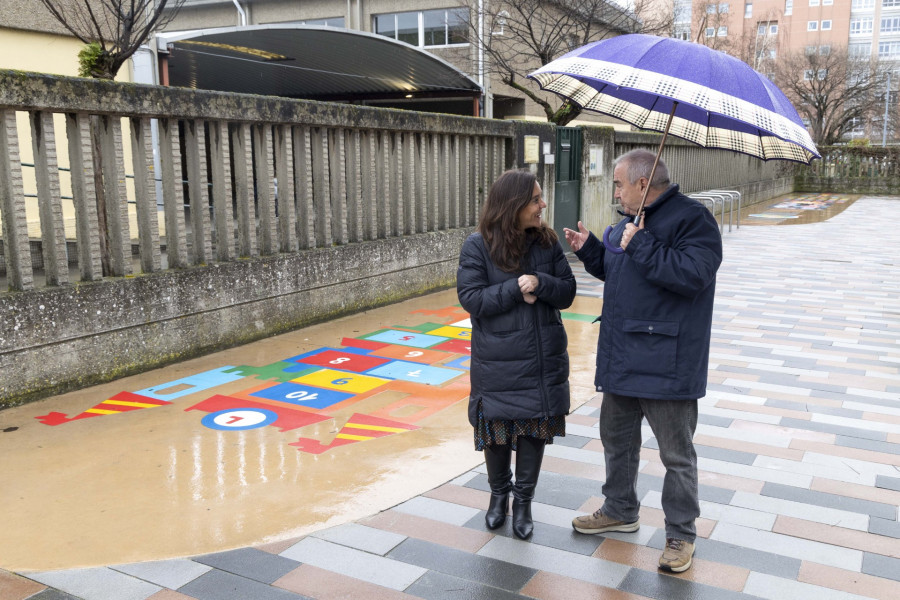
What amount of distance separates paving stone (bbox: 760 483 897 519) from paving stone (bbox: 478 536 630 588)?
1.18 metres

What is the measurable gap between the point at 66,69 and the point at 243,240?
5802mm

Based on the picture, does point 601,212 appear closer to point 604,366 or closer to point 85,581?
point 604,366

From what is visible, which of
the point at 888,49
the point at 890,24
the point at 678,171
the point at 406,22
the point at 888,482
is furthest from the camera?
the point at 888,49

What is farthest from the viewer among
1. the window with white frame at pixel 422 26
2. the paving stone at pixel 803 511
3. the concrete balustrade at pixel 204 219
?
the window with white frame at pixel 422 26

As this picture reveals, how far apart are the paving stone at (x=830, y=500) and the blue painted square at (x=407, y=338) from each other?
355cm

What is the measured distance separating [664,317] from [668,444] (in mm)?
530

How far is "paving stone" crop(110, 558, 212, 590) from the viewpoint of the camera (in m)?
3.11

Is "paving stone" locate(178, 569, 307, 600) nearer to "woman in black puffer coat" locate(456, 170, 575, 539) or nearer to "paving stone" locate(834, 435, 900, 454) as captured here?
"woman in black puffer coat" locate(456, 170, 575, 539)

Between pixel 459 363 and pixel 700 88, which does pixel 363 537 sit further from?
pixel 459 363

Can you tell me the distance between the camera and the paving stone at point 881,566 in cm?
322

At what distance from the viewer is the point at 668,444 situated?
10.8 ft

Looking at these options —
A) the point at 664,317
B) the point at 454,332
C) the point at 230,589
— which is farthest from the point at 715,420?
the point at 230,589

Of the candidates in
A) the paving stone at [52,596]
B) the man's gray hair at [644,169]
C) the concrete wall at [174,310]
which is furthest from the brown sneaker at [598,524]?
the concrete wall at [174,310]

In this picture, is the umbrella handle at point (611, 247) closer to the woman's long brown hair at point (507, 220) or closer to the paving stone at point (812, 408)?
the woman's long brown hair at point (507, 220)
